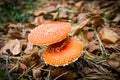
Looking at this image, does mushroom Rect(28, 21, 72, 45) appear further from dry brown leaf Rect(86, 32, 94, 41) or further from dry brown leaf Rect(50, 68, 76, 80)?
dry brown leaf Rect(86, 32, 94, 41)

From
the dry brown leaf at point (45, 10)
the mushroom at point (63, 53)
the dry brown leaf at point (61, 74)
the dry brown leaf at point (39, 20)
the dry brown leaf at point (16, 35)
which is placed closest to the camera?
the mushroom at point (63, 53)

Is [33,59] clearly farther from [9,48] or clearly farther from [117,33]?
[117,33]

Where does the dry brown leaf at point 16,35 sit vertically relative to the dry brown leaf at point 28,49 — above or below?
above

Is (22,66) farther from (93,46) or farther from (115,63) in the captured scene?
(115,63)

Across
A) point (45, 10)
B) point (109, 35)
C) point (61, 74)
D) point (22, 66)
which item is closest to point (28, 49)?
point (22, 66)

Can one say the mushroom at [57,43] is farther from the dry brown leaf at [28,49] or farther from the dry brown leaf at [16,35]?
the dry brown leaf at [16,35]

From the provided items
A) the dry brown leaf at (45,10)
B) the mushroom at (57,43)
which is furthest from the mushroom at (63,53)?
the dry brown leaf at (45,10)
